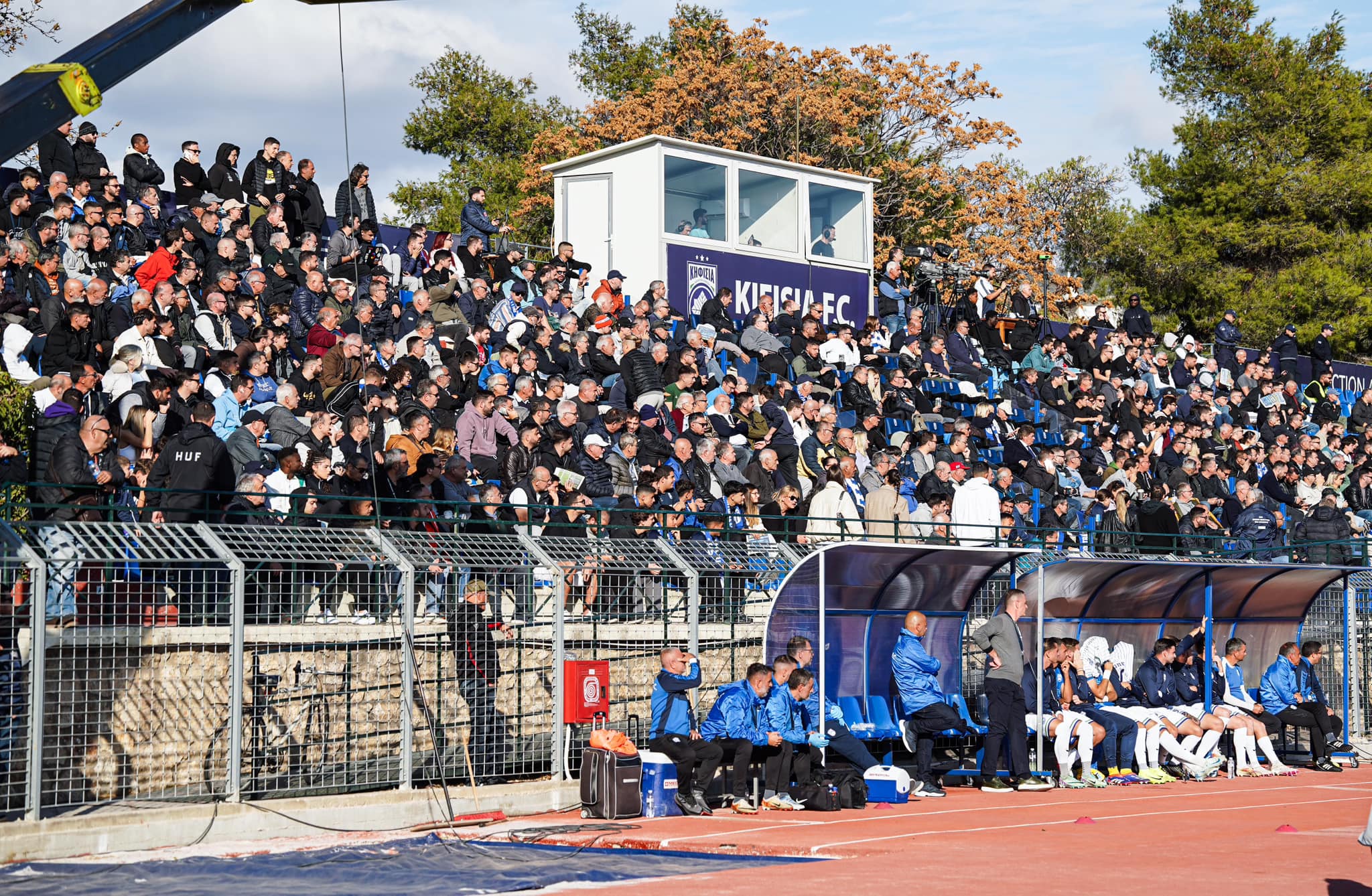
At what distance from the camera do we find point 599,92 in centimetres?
5269

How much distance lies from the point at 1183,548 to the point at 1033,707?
20.6 feet

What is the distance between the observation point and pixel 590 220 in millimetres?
26938

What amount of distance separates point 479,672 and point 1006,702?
17.2ft

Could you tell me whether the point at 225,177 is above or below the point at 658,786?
above

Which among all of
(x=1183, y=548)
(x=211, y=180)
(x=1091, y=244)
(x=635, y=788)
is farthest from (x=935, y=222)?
(x=635, y=788)

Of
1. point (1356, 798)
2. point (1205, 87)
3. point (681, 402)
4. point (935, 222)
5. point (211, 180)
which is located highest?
point (1205, 87)

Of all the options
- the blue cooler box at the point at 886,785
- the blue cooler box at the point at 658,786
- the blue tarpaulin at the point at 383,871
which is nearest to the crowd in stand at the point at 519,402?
the blue cooler box at the point at 658,786

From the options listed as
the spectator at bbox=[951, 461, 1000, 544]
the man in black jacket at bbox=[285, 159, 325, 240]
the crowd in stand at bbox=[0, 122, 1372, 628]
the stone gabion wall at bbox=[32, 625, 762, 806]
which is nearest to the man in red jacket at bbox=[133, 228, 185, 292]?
the crowd in stand at bbox=[0, 122, 1372, 628]

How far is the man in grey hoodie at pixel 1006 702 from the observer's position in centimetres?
1508

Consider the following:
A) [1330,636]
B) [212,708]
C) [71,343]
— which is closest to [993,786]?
[1330,636]

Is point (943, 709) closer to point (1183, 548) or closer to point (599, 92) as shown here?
point (1183, 548)

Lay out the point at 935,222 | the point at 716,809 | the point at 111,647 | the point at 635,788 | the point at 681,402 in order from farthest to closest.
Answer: the point at 935,222 < the point at 681,402 < the point at 716,809 < the point at 635,788 < the point at 111,647

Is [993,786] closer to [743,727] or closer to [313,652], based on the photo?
[743,727]

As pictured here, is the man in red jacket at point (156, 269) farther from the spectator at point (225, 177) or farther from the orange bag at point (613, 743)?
the orange bag at point (613, 743)
